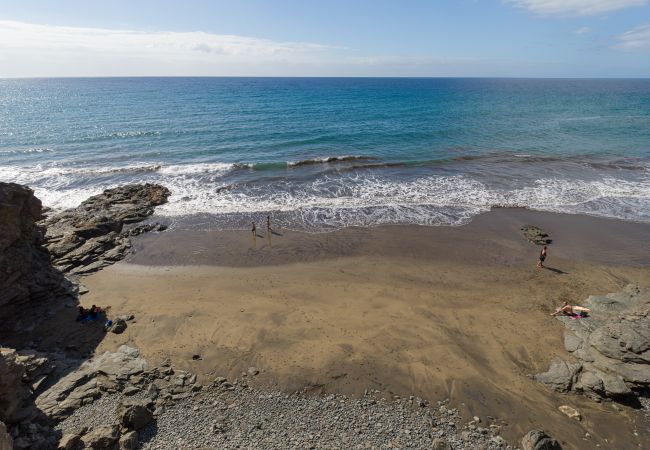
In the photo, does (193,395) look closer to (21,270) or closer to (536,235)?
(21,270)

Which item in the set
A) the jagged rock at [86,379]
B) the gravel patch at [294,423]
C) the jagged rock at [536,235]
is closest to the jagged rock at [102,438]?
the gravel patch at [294,423]

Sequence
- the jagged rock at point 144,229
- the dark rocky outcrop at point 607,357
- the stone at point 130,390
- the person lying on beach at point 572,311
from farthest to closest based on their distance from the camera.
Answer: the jagged rock at point 144,229, the person lying on beach at point 572,311, the dark rocky outcrop at point 607,357, the stone at point 130,390

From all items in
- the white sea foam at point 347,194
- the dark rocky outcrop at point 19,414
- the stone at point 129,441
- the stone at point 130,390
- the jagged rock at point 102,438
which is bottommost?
the stone at point 130,390

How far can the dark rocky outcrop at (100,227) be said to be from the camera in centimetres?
2119

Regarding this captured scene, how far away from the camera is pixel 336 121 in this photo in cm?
6297

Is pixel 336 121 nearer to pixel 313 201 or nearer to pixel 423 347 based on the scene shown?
pixel 313 201

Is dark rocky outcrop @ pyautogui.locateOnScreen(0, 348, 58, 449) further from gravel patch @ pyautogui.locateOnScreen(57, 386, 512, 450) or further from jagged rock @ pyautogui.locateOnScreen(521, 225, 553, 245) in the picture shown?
jagged rock @ pyautogui.locateOnScreen(521, 225, 553, 245)

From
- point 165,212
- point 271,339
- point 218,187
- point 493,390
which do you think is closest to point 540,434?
point 493,390

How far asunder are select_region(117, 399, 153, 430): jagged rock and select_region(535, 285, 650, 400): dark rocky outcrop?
555 inches

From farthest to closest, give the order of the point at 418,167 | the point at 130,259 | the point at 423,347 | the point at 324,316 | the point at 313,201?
the point at 418,167 → the point at 313,201 → the point at 130,259 → the point at 324,316 → the point at 423,347

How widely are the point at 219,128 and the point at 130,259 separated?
127 feet

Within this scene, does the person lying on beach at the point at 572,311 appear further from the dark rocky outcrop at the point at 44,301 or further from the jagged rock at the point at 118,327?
the jagged rock at the point at 118,327

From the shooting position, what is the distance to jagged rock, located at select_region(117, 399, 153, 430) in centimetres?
1057

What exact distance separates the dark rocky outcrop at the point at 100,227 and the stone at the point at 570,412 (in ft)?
79.4
